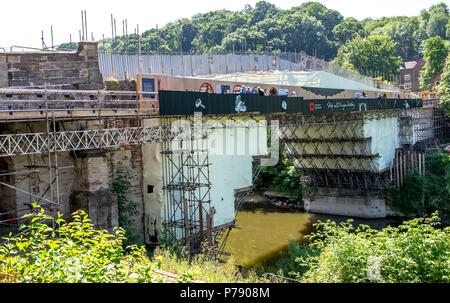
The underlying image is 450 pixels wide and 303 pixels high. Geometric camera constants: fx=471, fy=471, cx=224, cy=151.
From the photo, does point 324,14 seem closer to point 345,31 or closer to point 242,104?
point 345,31

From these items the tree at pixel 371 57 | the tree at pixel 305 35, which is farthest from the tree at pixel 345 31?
the tree at pixel 371 57

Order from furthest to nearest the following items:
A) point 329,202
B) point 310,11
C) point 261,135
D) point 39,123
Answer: point 310,11
point 329,202
point 261,135
point 39,123

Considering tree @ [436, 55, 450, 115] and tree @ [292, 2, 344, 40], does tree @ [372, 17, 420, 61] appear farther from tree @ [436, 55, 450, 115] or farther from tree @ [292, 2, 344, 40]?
tree @ [436, 55, 450, 115]

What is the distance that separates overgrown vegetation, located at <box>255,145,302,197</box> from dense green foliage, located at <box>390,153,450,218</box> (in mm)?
9058

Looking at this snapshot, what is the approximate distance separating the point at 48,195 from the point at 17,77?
5.99 metres

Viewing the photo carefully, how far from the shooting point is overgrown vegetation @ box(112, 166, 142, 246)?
1859cm

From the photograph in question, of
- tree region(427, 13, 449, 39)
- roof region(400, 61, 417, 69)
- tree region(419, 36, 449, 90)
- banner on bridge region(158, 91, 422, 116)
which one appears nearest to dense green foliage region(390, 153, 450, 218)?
banner on bridge region(158, 91, 422, 116)

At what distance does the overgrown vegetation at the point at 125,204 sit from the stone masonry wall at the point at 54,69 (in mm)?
4604

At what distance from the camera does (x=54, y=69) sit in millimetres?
20844

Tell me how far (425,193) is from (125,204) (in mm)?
27882

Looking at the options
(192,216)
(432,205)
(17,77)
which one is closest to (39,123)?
(17,77)
